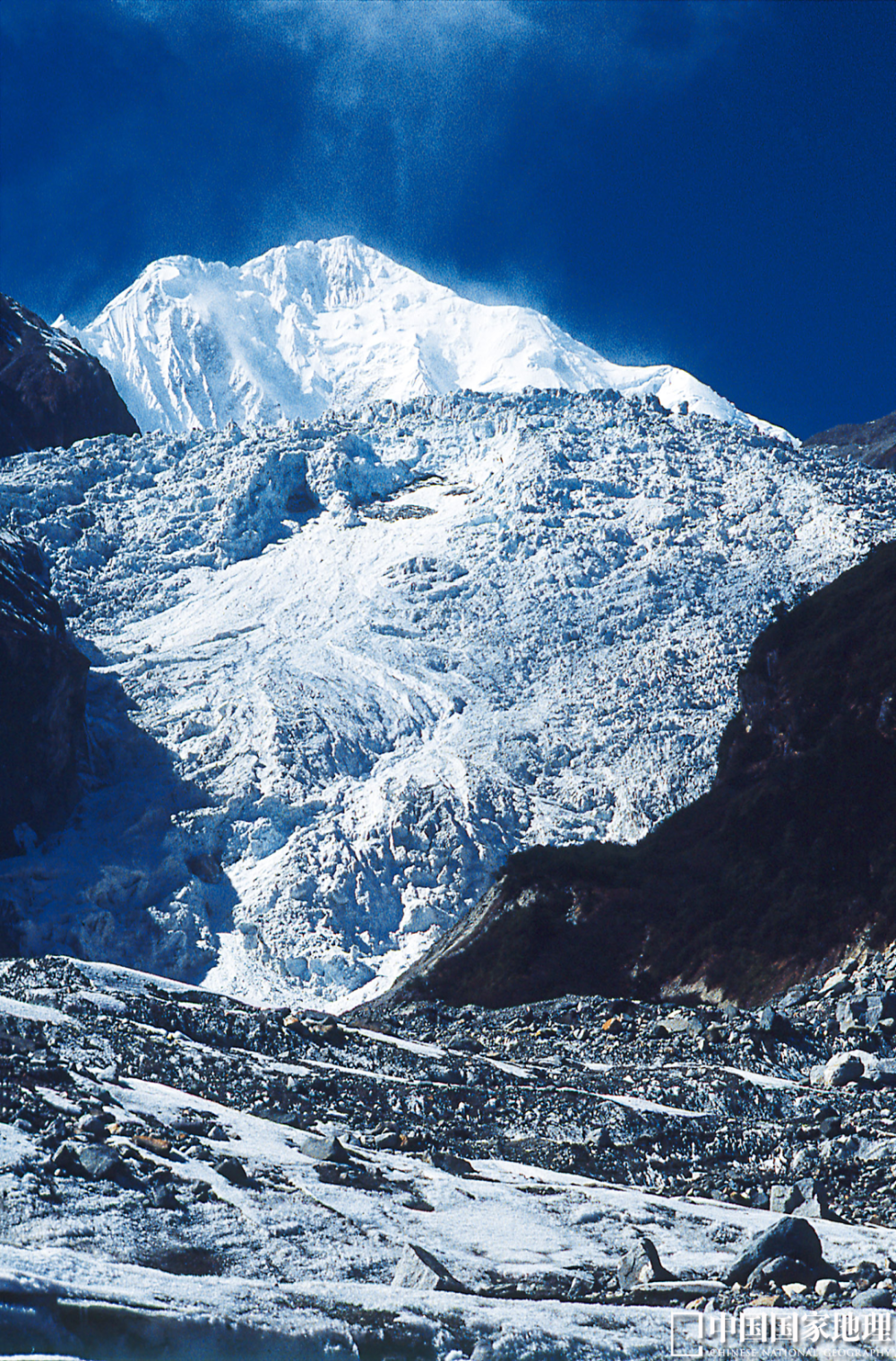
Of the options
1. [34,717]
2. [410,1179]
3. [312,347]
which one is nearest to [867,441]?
[312,347]

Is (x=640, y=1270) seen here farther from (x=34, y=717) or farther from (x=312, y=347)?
(x=312, y=347)

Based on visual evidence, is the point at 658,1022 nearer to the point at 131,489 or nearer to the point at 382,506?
the point at 382,506

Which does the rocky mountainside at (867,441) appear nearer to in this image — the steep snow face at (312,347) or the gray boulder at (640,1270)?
the steep snow face at (312,347)

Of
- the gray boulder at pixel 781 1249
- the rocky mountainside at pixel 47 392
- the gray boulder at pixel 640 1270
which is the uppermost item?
the rocky mountainside at pixel 47 392

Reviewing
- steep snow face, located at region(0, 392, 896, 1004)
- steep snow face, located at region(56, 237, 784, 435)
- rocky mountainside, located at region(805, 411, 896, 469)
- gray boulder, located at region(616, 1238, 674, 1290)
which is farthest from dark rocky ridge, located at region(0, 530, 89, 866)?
rocky mountainside, located at region(805, 411, 896, 469)

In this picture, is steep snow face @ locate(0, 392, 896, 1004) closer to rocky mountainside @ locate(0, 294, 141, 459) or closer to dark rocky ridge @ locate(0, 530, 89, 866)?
dark rocky ridge @ locate(0, 530, 89, 866)

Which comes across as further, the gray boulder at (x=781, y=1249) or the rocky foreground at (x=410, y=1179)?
the gray boulder at (x=781, y=1249)

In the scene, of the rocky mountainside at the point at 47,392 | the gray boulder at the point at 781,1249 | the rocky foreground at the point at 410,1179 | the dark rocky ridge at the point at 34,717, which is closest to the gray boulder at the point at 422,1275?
the rocky foreground at the point at 410,1179
